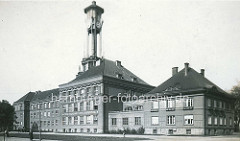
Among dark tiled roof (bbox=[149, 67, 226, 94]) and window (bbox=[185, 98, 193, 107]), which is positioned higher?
dark tiled roof (bbox=[149, 67, 226, 94])

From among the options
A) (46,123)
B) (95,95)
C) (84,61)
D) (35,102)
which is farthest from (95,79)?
(35,102)

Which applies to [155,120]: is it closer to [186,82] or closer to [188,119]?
[188,119]

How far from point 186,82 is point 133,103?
467 inches

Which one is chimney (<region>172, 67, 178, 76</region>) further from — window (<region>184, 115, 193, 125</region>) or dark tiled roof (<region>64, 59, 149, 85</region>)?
dark tiled roof (<region>64, 59, 149, 85</region>)

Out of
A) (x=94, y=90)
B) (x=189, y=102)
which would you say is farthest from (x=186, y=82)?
(x=94, y=90)

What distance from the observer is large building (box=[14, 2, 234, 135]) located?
38906 millimetres

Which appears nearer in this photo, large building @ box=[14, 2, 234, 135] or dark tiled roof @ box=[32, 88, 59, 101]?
large building @ box=[14, 2, 234, 135]

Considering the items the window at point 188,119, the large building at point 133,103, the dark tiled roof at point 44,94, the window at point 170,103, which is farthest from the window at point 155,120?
the dark tiled roof at point 44,94

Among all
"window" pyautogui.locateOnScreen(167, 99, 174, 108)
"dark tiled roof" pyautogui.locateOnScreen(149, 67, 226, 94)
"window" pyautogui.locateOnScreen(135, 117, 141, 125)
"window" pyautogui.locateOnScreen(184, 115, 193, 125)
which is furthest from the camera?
"window" pyautogui.locateOnScreen(135, 117, 141, 125)

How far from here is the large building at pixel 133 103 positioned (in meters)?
38.9

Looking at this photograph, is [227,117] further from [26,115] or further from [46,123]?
[26,115]

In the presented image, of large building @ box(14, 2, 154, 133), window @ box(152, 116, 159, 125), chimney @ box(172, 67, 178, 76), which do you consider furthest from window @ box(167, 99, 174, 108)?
large building @ box(14, 2, 154, 133)

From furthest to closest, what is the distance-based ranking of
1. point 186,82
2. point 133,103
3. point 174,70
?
point 133,103, point 174,70, point 186,82

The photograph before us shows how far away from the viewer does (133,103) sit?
49.5 meters
